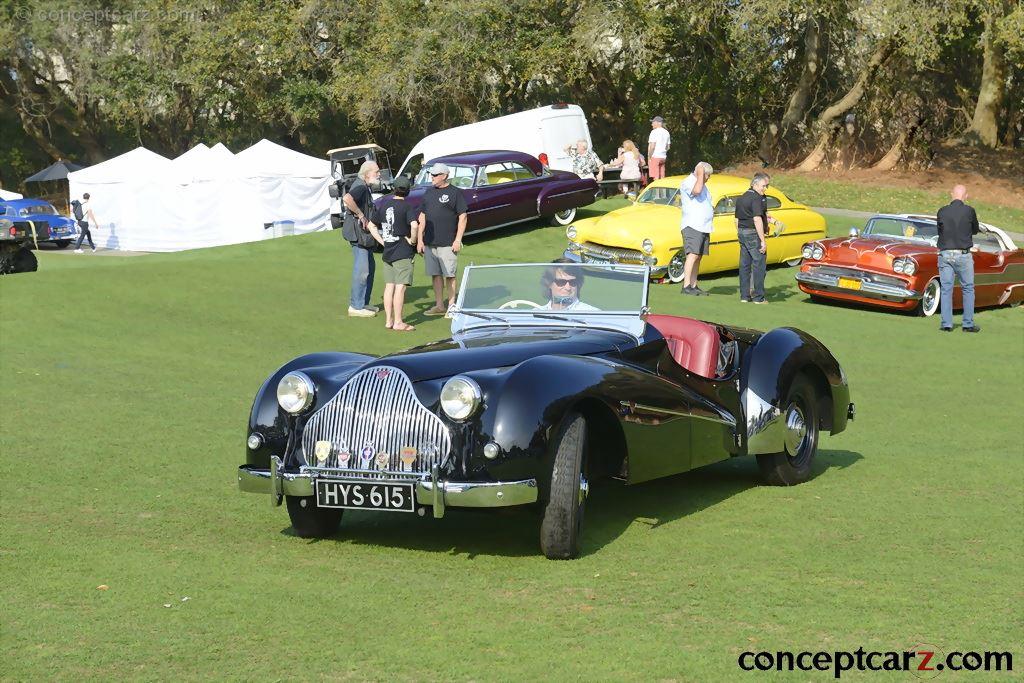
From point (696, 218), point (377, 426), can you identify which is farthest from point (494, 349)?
point (696, 218)

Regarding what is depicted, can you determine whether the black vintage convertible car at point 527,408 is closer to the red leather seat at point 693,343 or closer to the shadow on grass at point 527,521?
the red leather seat at point 693,343

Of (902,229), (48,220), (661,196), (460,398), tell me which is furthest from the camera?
(48,220)

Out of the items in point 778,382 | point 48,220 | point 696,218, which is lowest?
point 48,220

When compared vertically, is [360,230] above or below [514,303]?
below

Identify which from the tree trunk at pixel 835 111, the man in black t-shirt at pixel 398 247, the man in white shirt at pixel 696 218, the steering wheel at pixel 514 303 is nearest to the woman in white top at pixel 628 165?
the tree trunk at pixel 835 111

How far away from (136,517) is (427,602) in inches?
95.4

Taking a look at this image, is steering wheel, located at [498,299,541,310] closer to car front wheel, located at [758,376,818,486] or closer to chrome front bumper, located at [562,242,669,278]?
car front wheel, located at [758,376,818,486]

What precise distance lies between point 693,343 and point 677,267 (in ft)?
39.1

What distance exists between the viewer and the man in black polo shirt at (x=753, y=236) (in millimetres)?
17969

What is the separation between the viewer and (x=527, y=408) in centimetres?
633

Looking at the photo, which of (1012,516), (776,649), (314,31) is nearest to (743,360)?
(1012,516)

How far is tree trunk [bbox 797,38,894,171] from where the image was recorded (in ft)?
114

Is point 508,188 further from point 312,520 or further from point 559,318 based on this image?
point 312,520

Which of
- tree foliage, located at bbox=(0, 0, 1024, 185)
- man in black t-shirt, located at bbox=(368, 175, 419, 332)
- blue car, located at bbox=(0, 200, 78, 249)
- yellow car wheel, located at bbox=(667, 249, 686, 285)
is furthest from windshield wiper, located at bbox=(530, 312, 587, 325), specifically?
blue car, located at bbox=(0, 200, 78, 249)
